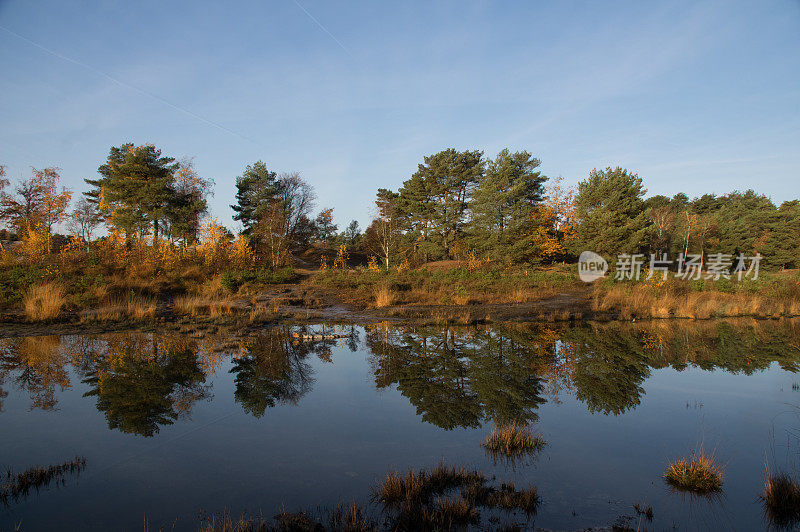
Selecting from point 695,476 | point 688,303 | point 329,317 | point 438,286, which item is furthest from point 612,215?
point 695,476

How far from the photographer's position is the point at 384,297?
2011 centimetres

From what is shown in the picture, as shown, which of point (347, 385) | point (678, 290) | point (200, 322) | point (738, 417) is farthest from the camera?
point (678, 290)

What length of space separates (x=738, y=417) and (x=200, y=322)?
15.4 metres

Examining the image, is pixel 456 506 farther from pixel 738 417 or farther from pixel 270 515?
pixel 738 417

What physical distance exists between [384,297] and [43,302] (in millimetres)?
13430

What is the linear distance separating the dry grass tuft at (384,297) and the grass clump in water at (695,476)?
1533 centimetres

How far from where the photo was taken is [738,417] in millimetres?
6629

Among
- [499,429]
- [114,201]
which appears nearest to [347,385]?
[499,429]

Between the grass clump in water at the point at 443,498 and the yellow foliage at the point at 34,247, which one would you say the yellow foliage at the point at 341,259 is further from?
the grass clump in water at the point at 443,498

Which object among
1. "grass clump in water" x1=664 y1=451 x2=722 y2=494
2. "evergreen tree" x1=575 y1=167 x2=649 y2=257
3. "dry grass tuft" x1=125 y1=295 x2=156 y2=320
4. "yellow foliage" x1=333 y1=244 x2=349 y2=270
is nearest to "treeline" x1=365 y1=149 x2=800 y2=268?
"evergreen tree" x1=575 y1=167 x2=649 y2=257

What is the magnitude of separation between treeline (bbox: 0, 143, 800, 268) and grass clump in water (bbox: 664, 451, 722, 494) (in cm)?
2573

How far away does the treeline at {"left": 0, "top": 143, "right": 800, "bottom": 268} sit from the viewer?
28984mm

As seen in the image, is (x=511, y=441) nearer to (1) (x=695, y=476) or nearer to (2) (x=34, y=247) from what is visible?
(1) (x=695, y=476)

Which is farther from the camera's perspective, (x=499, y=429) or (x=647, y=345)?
(x=647, y=345)
